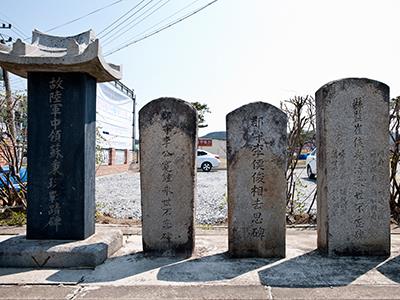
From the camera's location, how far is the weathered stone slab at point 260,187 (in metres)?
4.30

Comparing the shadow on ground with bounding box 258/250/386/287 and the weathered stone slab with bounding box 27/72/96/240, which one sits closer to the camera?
the shadow on ground with bounding box 258/250/386/287

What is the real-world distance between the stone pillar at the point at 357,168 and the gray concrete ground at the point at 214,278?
9.6 inches

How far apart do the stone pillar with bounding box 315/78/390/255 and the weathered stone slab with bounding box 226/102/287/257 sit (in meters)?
0.59

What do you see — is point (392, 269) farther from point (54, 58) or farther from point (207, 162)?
point (207, 162)

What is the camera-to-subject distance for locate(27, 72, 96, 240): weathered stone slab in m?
4.47

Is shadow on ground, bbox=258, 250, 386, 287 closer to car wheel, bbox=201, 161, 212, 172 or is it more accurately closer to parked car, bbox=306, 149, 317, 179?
parked car, bbox=306, 149, 317, 179

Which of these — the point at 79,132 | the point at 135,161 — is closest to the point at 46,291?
the point at 79,132

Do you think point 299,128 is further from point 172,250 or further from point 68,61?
point 68,61

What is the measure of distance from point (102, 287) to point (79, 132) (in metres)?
1.95

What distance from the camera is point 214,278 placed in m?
3.61

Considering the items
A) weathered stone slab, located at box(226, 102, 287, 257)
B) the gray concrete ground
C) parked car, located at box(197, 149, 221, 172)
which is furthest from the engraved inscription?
parked car, located at box(197, 149, 221, 172)

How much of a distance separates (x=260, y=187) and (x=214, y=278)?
4.03ft

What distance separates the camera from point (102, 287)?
3.41m

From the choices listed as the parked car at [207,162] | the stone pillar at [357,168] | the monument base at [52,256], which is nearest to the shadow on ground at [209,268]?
the monument base at [52,256]
